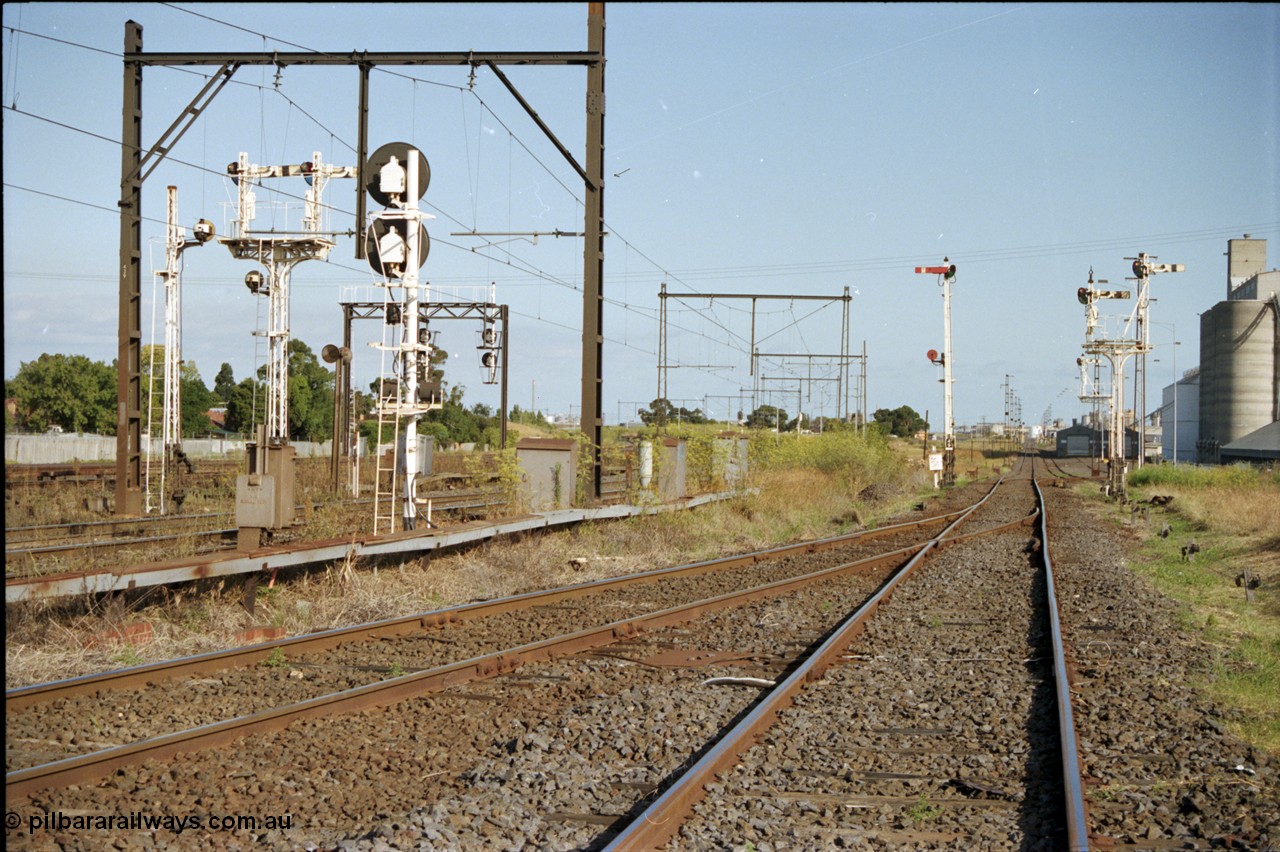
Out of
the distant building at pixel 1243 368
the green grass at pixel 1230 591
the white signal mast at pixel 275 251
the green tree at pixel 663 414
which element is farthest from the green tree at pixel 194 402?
the distant building at pixel 1243 368

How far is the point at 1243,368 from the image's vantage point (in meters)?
75.1

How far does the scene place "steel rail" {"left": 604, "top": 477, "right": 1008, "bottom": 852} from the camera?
4.89 metres

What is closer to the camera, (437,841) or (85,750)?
(437,841)

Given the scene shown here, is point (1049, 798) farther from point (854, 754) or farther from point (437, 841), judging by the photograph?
point (437, 841)

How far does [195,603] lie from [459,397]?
227 ft

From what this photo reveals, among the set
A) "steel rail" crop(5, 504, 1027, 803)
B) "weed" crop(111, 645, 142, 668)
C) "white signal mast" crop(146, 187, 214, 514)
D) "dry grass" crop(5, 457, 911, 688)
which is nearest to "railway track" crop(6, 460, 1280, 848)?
"steel rail" crop(5, 504, 1027, 803)

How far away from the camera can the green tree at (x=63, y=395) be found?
6788 centimetres

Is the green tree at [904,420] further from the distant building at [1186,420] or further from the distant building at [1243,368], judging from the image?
the distant building at [1243,368]

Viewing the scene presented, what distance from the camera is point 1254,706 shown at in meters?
8.00

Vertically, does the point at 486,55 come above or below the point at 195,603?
above

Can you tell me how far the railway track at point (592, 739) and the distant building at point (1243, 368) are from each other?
237 feet

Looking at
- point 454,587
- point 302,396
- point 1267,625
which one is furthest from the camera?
point 302,396

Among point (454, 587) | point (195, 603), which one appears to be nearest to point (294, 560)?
point (195, 603)

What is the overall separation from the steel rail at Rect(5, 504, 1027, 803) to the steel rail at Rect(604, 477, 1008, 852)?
188 centimetres
